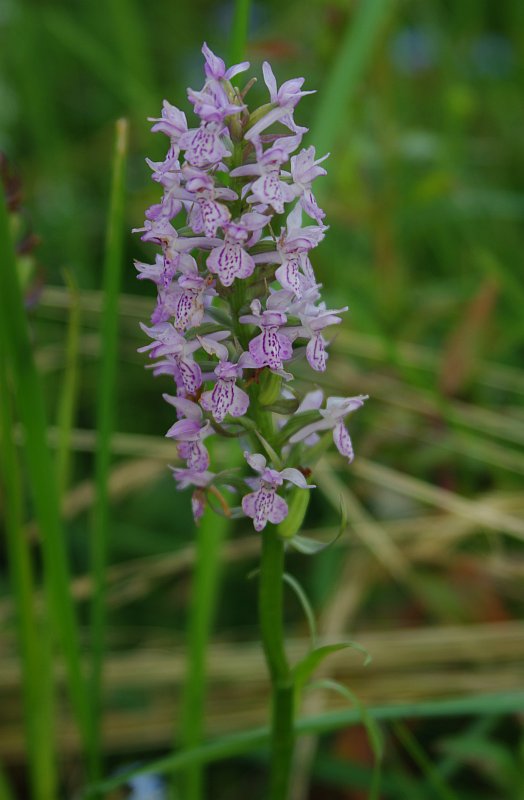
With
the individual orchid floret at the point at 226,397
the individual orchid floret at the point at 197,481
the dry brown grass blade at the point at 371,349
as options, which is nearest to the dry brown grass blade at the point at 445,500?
the dry brown grass blade at the point at 371,349

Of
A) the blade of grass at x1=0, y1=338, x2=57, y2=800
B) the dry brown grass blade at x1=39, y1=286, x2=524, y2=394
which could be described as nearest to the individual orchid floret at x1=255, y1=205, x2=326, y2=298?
the blade of grass at x1=0, y1=338, x2=57, y2=800

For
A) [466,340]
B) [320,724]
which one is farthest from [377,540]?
[320,724]

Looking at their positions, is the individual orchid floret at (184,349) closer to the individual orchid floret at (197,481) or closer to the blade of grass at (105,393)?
the individual orchid floret at (197,481)

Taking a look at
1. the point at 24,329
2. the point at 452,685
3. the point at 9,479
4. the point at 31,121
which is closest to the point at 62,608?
the point at 9,479

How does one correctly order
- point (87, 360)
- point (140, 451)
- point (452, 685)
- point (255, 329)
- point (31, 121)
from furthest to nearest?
point (31, 121), point (87, 360), point (140, 451), point (452, 685), point (255, 329)

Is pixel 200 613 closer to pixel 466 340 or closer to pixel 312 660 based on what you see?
pixel 312 660

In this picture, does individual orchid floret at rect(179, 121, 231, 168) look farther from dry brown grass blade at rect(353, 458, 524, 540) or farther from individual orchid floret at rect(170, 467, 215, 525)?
dry brown grass blade at rect(353, 458, 524, 540)

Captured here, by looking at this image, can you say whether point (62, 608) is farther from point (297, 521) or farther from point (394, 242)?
point (394, 242)

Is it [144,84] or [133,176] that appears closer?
[144,84]
